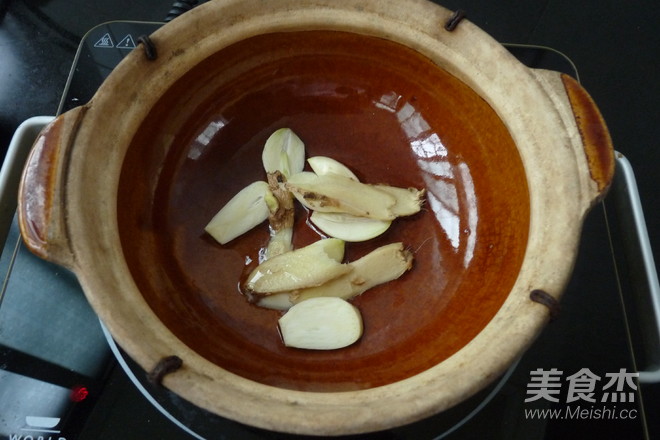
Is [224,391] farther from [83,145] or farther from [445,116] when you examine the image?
[445,116]

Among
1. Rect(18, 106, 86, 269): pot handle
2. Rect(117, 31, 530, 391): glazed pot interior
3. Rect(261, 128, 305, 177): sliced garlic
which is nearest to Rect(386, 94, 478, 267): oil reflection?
Rect(117, 31, 530, 391): glazed pot interior

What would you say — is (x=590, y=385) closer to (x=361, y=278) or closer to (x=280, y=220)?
(x=361, y=278)

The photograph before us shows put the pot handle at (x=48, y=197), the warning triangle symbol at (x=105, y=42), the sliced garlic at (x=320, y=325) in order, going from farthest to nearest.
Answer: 1. the warning triangle symbol at (x=105, y=42)
2. the sliced garlic at (x=320, y=325)
3. the pot handle at (x=48, y=197)

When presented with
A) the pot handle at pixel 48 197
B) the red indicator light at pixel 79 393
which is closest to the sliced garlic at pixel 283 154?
the pot handle at pixel 48 197

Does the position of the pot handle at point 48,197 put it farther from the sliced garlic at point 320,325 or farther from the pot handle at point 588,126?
the pot handle at point 588,126

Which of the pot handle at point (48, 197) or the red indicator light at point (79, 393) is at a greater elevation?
the pot handle at point (48, 197)

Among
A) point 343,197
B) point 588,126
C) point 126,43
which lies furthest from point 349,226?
point 126,43
